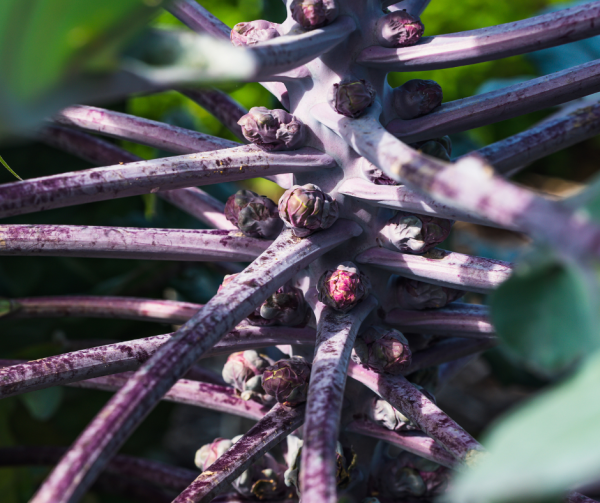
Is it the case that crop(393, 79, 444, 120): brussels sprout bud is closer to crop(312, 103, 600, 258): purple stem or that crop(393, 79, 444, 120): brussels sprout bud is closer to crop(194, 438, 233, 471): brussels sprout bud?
crop(312, 103, 600, 258): purple stem

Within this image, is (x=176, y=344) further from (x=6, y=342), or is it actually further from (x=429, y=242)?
(x=6, y=342)

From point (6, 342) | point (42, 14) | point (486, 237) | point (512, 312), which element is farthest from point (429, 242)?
point (486, 237)

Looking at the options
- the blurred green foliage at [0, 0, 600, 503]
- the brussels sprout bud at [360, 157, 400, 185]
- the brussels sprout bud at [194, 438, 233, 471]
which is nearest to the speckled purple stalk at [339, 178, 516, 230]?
the brussels sprout bud at [360, 157, 400, 185]

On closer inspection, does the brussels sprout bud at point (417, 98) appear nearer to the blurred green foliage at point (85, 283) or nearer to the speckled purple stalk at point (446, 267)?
the speckled purple stalk at point (446, 267)

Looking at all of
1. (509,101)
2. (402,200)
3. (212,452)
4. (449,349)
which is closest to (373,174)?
(402,200)

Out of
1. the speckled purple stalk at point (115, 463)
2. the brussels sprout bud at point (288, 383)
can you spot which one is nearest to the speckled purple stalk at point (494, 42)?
the brussels sprout bud at point (288, 383)

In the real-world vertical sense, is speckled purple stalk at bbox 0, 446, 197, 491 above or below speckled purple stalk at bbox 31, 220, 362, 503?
above
